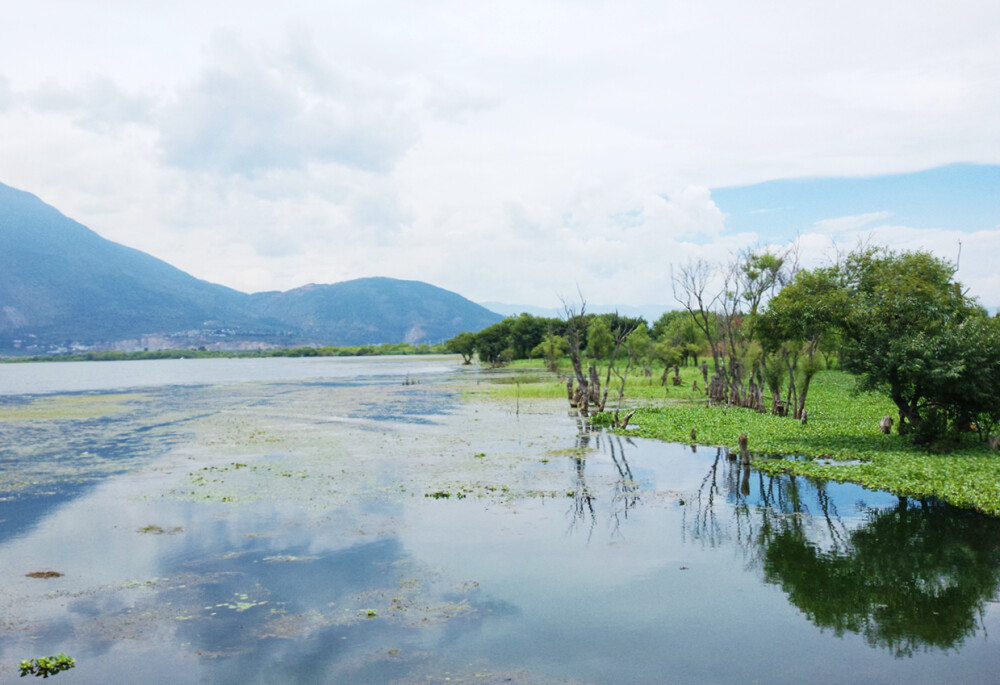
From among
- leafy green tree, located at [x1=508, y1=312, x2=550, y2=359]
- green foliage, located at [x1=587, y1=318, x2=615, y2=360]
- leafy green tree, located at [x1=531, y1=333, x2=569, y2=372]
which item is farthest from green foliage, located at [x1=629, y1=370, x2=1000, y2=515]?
leafy green tree, located at [x1=508, y1=312, x2=550, y2=359]

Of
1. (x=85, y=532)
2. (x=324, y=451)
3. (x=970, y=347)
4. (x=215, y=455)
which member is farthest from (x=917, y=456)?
(x=215, y=455)

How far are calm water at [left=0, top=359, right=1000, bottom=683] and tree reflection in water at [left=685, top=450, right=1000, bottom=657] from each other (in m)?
0.08

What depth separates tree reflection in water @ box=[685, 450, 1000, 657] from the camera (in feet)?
42.7

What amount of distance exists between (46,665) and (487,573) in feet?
29.4

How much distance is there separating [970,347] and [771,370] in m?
20.0

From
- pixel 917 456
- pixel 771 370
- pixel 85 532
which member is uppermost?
pixel 771 370

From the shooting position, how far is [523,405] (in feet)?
187

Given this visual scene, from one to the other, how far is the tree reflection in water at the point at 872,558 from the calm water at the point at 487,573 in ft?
0.27

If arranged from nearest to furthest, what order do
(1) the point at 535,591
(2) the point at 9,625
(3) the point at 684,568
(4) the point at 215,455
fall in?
(2) the point at 9,625, (1) the point at 535,591, (3) the point at 684,568, (4) the point at 215,455

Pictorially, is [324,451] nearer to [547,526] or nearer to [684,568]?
[547,526]

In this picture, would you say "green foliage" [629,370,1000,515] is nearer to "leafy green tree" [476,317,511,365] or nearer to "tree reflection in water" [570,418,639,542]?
"tree reflection in water" [570,418,639,542]

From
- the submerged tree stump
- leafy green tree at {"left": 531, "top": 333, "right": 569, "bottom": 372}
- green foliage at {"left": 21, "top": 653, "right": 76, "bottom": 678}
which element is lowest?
green foliage at {"left": 21, "top": 653, "right": 76, "bottom": 678}

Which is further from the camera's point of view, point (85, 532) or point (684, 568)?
point (85, 532)

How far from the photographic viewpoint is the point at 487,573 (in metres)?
16.2
